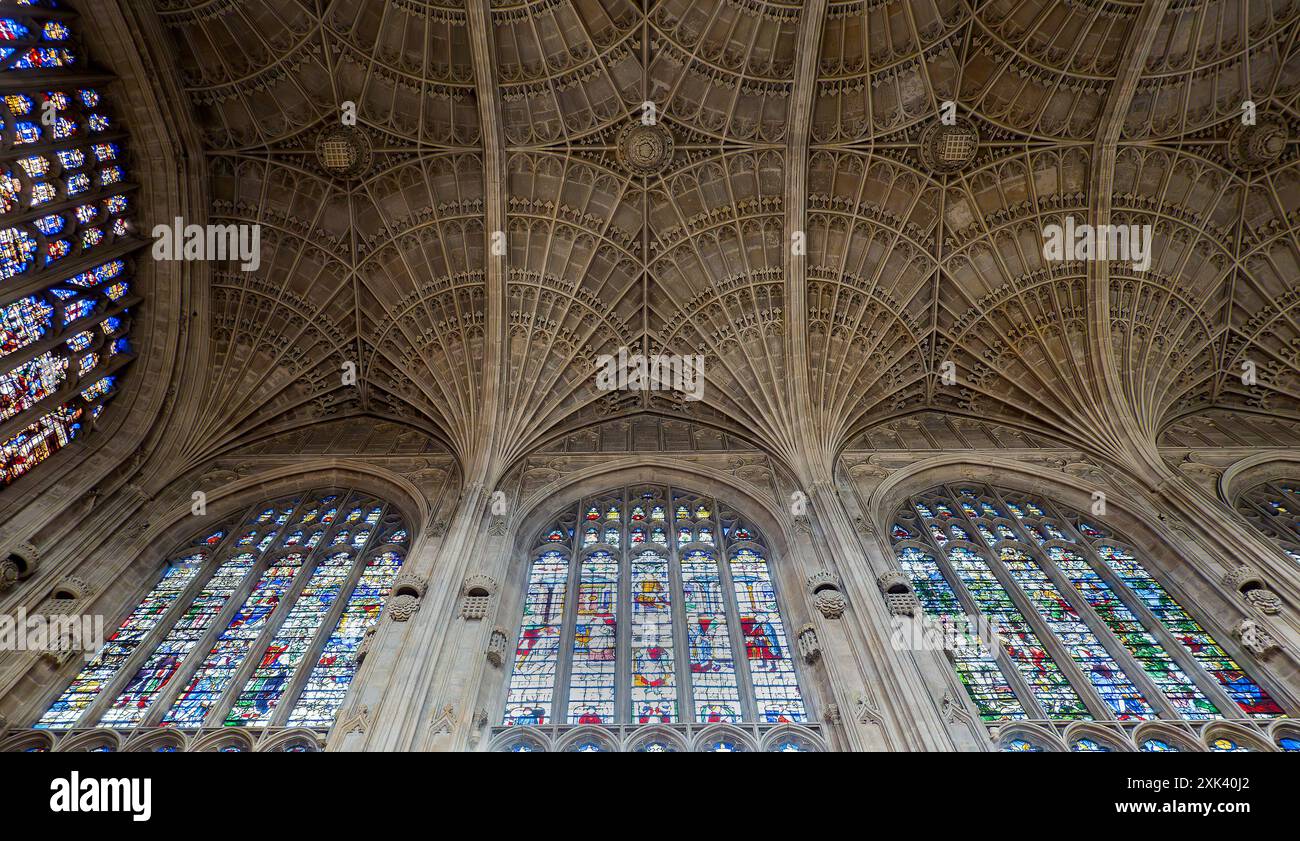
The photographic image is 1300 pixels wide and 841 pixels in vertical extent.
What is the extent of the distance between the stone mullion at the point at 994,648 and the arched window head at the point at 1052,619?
0.02m

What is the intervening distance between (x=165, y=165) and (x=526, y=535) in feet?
36.8

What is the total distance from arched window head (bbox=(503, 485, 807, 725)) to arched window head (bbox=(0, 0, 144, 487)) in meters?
9.64

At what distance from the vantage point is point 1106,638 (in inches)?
500

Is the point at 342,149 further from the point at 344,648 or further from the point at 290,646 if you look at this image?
the point at 344,648

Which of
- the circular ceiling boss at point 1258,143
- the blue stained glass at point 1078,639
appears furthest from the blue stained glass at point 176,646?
the circular ceiling boss at point 1258,143

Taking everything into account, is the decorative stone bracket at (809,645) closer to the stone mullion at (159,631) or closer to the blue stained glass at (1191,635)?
the blue stained glass at (1191,635)

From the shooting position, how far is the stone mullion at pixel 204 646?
441 inches

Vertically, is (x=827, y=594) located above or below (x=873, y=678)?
above

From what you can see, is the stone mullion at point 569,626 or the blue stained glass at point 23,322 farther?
the blue stained glass at point 23,322

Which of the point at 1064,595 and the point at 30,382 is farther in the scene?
the point at 1064,595

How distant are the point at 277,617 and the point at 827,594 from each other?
9.68m

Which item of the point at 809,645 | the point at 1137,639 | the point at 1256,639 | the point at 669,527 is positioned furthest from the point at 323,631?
the point at 1256,639
